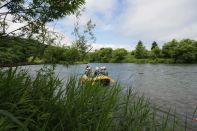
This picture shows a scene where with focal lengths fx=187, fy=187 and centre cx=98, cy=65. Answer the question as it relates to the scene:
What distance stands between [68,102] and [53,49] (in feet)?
4.33

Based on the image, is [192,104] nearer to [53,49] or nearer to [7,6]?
[53,49]

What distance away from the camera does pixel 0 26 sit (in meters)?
3.71

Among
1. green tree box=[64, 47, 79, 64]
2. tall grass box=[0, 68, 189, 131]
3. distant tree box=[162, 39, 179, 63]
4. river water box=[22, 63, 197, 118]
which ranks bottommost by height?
river water box=[22, 63, 197, 118]

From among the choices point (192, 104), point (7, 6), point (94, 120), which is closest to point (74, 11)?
point (7, 6)

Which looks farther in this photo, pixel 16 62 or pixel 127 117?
pixel 127 117

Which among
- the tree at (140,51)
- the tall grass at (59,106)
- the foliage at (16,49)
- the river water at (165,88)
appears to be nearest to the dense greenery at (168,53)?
the tree at (140,51)

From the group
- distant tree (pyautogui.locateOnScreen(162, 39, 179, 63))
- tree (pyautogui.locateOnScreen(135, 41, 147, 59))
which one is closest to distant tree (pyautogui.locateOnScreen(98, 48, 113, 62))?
tree (pyautogui.locateOnScreen(135, 41, 147, 59))

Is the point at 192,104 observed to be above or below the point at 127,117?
below

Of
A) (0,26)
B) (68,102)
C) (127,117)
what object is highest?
(0,26)

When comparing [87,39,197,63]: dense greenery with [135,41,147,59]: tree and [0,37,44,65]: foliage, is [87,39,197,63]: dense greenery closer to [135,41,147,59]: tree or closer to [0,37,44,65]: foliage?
[135,41,147,59]: tree

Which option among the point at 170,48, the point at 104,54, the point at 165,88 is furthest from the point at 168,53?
the point at 165,88

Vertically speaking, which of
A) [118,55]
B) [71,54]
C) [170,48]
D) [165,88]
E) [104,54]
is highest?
[170,48]

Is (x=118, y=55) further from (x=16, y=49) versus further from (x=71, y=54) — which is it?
(x=16, y=49)

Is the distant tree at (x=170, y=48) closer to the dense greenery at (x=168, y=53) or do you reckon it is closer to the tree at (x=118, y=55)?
the dense greenery at (x=168, y=53)
